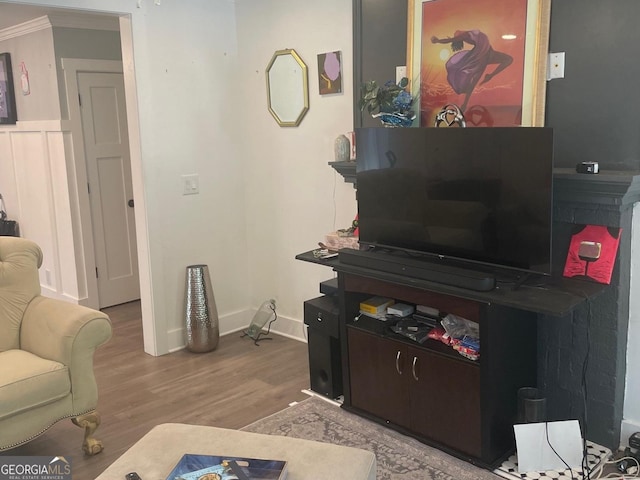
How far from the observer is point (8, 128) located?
211 inches

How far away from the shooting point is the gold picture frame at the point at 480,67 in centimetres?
260

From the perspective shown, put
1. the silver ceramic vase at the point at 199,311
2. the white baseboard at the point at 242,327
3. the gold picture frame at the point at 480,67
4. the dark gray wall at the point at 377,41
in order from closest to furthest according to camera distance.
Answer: the gold picture frame at the point at 480,67 → the dark gray wall at the point at 377,41 → the silver ceramic vase at the point at 199,311 → the white baseboard at the point at 242,327

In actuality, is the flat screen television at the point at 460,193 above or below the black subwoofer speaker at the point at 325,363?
above

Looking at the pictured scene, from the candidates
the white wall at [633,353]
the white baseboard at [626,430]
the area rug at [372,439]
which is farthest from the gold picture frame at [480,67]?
the area rug at [372,439]

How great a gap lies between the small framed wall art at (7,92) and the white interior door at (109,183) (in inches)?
34.1

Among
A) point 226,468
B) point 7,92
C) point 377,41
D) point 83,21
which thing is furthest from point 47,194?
point 226,468

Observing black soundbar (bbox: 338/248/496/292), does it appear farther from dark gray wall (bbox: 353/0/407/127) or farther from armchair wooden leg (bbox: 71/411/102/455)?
armchair wooden leg (bbox: 71/411/102/455)

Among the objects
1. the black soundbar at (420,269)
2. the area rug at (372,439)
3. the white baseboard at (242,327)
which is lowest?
the area rug at (372,439)

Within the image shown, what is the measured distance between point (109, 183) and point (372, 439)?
321cm

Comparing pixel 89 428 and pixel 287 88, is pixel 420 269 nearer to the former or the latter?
pixel 89 428

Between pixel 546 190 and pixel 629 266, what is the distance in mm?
571

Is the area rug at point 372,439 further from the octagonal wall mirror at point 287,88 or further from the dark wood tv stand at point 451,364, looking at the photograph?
the octagonal wall mirror at point 287,88

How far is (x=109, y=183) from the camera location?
5.00 metres

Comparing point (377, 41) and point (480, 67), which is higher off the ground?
point (377, 41)
